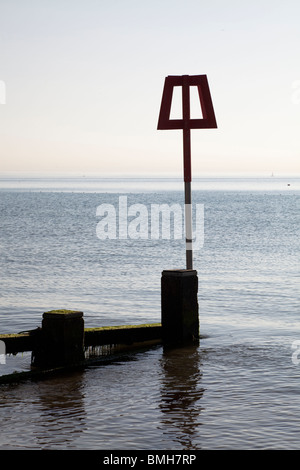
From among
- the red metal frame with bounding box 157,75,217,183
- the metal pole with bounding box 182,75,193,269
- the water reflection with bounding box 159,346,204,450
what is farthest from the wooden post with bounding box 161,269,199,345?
the red metal frame with bounding box 157,75,217,183

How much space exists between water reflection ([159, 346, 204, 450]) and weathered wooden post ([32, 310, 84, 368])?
5.14 ft

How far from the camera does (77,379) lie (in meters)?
12.4

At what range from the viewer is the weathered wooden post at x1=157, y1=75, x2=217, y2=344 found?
1463 cm

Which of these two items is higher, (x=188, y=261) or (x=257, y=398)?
(x=188, y=261)

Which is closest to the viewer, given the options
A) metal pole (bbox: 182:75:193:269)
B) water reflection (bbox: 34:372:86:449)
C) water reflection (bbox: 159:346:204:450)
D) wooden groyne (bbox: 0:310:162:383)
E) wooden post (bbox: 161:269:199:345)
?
water reflection (bbox: 34:372:86:449)

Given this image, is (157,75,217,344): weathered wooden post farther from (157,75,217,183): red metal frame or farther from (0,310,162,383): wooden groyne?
(0,310,162,383): wooden groyne

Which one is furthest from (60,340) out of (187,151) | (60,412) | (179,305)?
(187,151)

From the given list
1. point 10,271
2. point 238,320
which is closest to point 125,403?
point 238,320

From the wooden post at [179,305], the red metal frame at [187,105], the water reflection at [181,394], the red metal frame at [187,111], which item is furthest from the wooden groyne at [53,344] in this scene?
the red metal frame at [187,105]

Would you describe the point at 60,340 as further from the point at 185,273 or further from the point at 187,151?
the point at 187,151

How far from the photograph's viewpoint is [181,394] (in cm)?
1156

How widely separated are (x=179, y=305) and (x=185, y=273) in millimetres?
619
